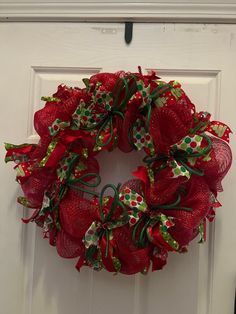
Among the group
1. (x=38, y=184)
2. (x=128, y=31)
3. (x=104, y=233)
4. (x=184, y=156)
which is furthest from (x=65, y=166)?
(x=128, y=31)

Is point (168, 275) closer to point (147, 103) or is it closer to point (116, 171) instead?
point (116, 171)

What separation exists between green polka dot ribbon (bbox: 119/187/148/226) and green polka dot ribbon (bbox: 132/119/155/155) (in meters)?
0.12

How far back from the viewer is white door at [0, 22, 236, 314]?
0.93 meters

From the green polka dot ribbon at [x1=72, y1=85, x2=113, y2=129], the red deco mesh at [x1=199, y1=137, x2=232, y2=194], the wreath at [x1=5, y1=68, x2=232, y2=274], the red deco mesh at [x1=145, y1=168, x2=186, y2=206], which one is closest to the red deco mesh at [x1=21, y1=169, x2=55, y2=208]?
the wreath at [x1=5, y1=68, x2=232, y2=274]

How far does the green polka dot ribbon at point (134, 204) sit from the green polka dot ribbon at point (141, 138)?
119 mm

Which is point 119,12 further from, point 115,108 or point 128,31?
point 115,108

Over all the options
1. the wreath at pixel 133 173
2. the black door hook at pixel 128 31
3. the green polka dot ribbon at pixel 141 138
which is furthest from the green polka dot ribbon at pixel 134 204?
the black door hook at pixel 128 31

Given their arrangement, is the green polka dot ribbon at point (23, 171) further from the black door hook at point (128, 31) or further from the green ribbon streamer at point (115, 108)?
the black door hook at point (128, 31)

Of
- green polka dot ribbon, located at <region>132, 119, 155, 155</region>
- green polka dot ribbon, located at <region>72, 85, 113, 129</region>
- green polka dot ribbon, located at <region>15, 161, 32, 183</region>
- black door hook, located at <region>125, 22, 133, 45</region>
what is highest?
black door hook, located at <region>125, 22, 133, 45</region>

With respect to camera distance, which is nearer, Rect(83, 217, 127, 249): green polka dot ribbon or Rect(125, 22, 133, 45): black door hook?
Rect(83, 217, 127, 249): green polka dot ribbon

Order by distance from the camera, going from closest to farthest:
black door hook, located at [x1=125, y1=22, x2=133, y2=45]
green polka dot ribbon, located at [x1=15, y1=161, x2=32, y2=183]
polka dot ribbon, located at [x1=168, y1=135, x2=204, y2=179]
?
polka dot ribbon, located at [x1=168, y1=135, x2=204, y2=179], green polka dot ribbon, located at [x1=15, y1=161, x2=32, y2=183], black door hook, located at [x1=125, y1=22, x2=133, y2=45]

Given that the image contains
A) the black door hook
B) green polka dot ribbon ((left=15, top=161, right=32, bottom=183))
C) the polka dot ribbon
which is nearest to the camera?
the polka dot ribbon

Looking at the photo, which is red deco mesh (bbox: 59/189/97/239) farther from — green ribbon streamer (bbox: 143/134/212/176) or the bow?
green ribbon streamer (bbox: 143/134/212/176)

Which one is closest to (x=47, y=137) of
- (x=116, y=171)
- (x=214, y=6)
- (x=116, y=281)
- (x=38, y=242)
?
(x=116, y=171)
